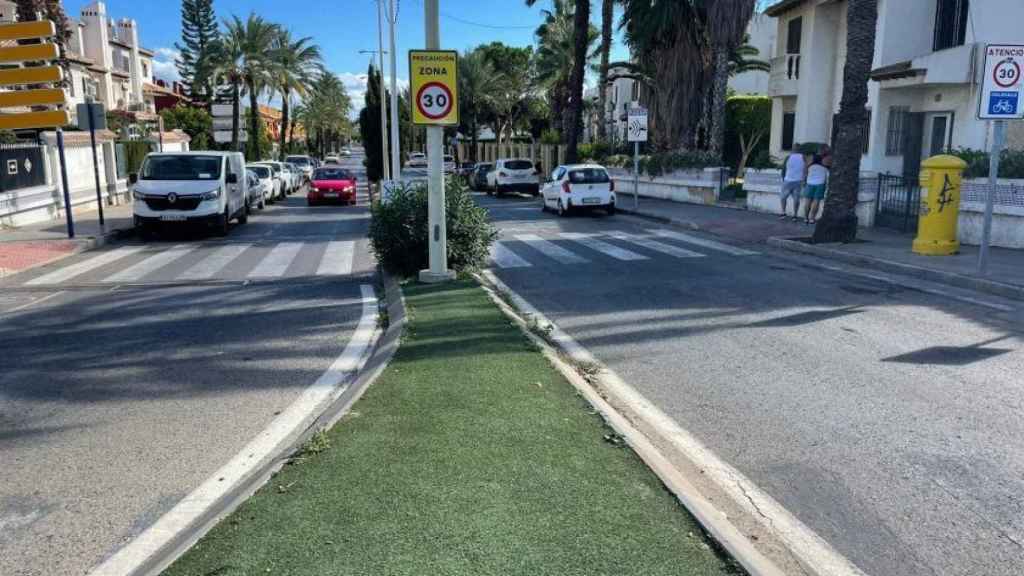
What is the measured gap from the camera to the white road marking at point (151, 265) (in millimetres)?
13062

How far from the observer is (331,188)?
97.6ft

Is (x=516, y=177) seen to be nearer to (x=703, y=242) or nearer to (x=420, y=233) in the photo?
(x=703, y=242)

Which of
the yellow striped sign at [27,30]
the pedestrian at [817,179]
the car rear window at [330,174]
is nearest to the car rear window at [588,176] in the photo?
the pedestrian at [817,179]

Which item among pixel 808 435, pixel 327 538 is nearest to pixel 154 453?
pixel 327 538

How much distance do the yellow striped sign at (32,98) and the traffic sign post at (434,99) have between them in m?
11.2

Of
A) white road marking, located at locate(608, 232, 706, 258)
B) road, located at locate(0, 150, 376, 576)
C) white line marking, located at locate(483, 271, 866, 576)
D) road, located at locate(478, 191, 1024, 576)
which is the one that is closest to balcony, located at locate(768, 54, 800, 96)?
white road marking, located at locate(608, 232, 706, 258)

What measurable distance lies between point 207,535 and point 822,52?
93.4 feet

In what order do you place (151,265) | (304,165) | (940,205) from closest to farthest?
1. (940,205)
2. (151,265)
3. (304,165)

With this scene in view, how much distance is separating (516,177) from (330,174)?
305 inches

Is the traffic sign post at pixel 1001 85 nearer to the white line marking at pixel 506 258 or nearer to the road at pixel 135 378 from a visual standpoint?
the white line marking at pixel 506 258

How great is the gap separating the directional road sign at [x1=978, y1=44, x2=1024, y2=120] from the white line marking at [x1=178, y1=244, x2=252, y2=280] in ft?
38.3

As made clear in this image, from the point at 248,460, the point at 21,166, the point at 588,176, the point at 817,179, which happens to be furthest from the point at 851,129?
the point at 21,166

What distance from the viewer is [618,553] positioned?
3377mm

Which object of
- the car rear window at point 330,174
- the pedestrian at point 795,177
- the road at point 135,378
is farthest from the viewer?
the car rear window at point 330,174
